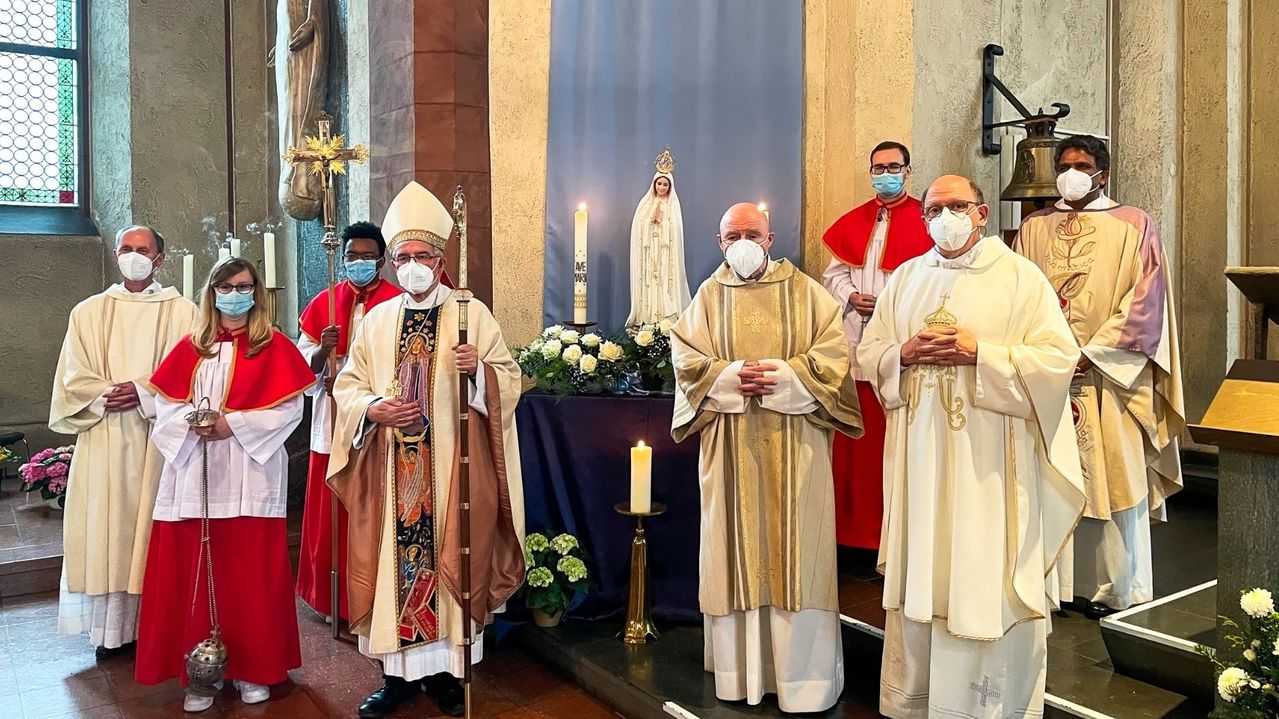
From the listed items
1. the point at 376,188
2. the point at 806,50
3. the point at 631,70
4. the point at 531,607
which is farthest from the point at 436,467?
the point at 806,50

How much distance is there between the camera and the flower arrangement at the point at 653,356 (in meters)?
4.65

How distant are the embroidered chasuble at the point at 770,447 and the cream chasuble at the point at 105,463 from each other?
2560mm

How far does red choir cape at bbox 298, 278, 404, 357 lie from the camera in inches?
191

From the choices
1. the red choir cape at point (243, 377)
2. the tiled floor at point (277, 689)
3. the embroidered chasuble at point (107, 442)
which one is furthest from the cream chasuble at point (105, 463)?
the red choir cape at point (243, 377)

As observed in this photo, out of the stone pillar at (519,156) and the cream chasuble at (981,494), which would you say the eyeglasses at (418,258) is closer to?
the stone pillar at (519,156)

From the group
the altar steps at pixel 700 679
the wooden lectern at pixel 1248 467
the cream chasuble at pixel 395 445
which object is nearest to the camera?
the wooden lectern at pixel 1248 467

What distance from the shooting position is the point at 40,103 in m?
8.23

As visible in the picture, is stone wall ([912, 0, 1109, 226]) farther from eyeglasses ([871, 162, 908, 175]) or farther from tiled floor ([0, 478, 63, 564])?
tiled floor ([0, 478, 63, 564])

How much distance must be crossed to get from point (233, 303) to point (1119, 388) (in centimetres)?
364

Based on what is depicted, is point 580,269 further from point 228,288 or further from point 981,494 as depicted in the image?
point 981,494

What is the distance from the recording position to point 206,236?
7930 mm

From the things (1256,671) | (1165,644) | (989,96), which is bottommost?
(1165,644)

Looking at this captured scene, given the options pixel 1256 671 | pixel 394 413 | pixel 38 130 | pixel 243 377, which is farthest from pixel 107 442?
pixel 38 130

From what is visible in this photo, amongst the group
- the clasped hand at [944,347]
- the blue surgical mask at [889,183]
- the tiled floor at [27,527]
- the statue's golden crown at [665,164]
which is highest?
the statue's golden crown at [665,164]
